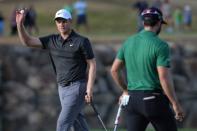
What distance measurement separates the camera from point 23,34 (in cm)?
1167

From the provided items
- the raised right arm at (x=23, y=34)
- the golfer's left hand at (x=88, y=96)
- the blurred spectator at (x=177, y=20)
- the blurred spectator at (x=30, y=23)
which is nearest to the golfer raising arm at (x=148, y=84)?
the golfer's left hand at (x=88, y=96)

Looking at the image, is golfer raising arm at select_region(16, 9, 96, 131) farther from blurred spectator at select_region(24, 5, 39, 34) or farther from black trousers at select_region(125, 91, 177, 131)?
blurred spectator at select_region(24, 5, 39, 34)

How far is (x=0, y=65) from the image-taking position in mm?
29078

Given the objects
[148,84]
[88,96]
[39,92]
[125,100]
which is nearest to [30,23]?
[39,92]

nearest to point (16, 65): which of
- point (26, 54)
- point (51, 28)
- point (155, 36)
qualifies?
point (26, 54)

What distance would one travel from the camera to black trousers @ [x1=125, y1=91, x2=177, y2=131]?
31.6 feet

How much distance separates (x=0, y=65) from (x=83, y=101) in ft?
57.3

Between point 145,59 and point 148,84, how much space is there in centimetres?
26

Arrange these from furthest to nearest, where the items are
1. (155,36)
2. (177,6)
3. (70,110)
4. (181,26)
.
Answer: (177,6)
(181,26)
(70,110)
(155,36)

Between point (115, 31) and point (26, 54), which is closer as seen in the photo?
point (26, 54)

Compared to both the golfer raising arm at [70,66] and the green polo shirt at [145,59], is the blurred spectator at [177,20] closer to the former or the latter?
the golfer raising arm at [70,66]

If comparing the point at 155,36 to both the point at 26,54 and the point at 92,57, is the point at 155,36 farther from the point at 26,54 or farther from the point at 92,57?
the point at 26,54

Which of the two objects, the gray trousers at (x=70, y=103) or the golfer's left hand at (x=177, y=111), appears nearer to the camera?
the golfer's left hand at (x=177, y=111)

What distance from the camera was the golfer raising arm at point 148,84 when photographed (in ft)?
31.5
